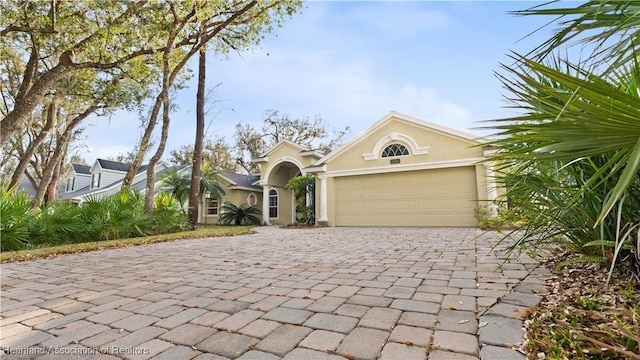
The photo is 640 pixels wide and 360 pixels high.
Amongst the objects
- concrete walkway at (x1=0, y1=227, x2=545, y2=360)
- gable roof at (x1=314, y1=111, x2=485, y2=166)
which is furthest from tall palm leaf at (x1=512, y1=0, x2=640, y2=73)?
gable roof at (x1=314, y1=111, x2=485, y2=166)

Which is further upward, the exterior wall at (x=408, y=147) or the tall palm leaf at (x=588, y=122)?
the exterior wall at (x=408, y=147)

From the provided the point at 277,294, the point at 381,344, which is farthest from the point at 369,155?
the point at 381,344

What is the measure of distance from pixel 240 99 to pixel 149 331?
41.5 ft

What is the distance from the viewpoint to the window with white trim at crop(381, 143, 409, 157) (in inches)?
447

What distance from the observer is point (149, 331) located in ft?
5.93

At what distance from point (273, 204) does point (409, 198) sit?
26.1 feet

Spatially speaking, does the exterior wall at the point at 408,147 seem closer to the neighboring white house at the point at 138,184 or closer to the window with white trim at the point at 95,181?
the neighboring white house at the point at 138,184

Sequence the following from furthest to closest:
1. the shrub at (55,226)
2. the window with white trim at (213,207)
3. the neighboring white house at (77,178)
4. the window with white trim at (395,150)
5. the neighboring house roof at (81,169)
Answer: the neighboring house roof at (81,169)
the neighboring white house at (77,178)
the window with white trim at (213,207)
the window with white trim at (395,150)
the shrub at (55,226)

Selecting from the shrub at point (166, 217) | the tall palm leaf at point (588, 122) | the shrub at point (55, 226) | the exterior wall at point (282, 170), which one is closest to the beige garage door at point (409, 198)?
the exterior wall at point (282, 170)

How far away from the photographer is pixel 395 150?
11562 mm

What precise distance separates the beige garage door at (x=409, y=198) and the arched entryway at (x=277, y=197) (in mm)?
4281

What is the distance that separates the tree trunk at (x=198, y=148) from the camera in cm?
1044

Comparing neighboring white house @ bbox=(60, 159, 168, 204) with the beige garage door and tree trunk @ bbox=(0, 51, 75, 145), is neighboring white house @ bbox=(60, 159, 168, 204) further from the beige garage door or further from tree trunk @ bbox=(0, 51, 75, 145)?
the beige garage door

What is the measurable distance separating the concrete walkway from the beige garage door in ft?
23.5
